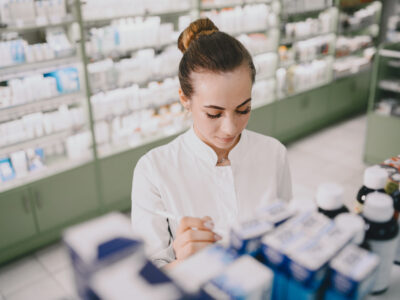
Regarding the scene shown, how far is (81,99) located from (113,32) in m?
0.65

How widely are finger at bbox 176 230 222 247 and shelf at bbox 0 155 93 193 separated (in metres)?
2.61

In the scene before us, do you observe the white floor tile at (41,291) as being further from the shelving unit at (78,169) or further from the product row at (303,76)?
the product row at (303,76)

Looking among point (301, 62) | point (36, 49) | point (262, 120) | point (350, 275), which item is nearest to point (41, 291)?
point (36, 49)

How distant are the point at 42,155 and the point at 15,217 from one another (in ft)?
1.80

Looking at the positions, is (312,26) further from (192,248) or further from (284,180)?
(192,248)

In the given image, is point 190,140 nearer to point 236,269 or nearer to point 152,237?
point 152,237

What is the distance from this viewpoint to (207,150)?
1.44 metres

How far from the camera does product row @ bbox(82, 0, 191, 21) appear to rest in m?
3.31

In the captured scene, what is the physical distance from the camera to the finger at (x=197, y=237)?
0.85 m

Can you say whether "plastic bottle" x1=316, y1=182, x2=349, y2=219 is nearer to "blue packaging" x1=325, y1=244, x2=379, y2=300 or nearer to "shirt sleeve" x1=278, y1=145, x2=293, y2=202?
"blue packaging" x1=325, y1=244, x2=379, y2=300

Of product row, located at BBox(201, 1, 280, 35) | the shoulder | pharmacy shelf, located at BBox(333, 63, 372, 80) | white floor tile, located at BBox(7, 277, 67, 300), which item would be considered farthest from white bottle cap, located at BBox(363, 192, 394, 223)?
pharmacy shelf, located at BBox(333, 63, 372, 80)

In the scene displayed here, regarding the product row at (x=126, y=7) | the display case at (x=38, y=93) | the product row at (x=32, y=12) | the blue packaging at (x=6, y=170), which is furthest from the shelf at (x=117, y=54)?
the blue packaging at (x=6, y=170)

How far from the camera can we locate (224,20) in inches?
168

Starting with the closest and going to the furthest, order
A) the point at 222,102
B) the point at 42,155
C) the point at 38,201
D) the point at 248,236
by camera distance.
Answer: the point at 248,236, the point at 222,102, the point at 38,201, the point at 42,155
